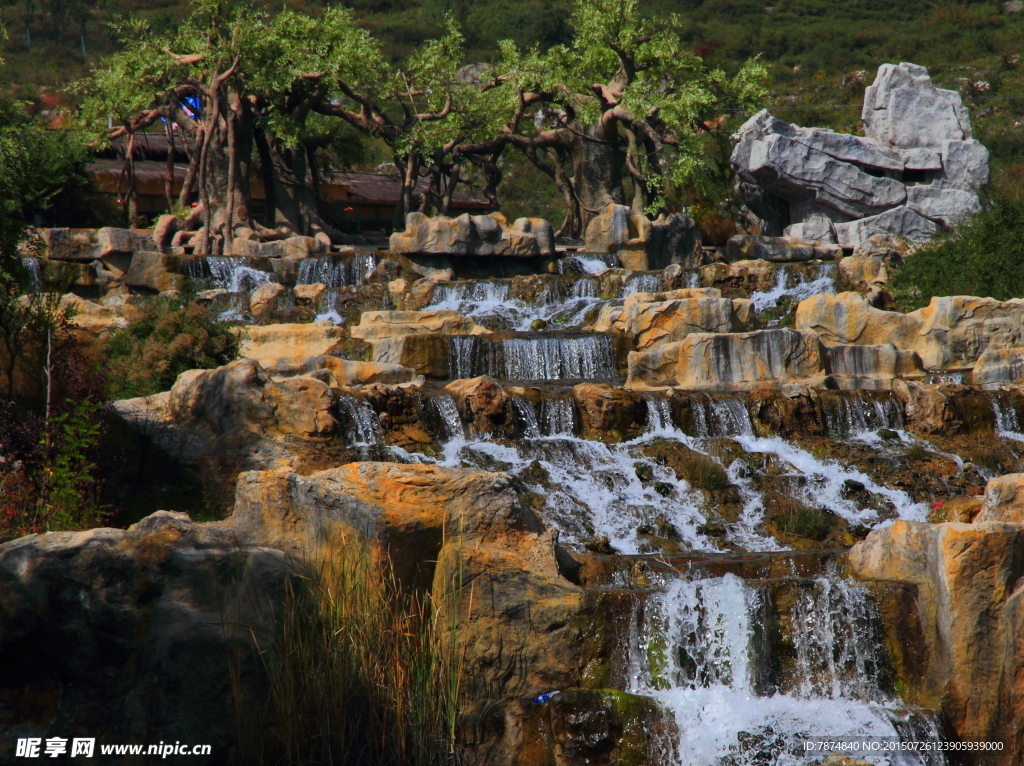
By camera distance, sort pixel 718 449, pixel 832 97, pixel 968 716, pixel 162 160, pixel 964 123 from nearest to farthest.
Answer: pixel 968 716
pixel 718 449
pixel 964 123
pixel 162 160
pixel 832 97

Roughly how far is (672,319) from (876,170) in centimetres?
1207

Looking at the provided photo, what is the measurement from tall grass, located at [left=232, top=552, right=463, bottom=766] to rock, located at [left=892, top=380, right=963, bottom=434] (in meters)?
8.83

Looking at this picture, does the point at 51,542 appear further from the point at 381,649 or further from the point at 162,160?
the point at 162,160

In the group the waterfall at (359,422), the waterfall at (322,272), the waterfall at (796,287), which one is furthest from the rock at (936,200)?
the waterfall at (359,422)

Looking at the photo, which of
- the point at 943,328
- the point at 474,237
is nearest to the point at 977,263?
the point at 943,328

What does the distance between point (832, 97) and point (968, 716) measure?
4256cm

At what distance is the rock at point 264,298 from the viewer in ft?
59.3

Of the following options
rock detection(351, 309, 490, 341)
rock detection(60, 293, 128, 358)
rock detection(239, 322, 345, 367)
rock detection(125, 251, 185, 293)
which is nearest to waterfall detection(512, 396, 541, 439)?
rock detection(351, 309, 490, 341)

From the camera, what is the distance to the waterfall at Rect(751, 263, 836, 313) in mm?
19031

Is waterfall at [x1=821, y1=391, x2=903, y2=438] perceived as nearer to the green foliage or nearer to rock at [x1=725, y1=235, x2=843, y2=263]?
the green foliage

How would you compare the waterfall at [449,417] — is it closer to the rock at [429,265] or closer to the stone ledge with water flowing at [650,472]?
the stone ledge with water flowing at [650,472]

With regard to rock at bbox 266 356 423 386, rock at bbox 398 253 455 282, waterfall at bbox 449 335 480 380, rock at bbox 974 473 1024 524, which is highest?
rock at bbox 398 253 455 282

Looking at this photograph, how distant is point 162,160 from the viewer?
103ft

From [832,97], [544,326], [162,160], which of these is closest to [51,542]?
[544,326]
